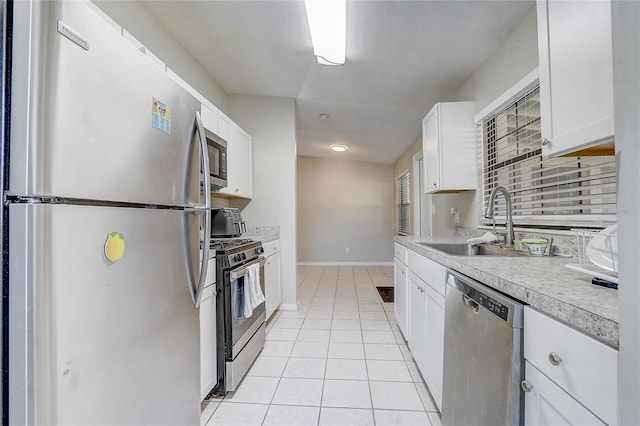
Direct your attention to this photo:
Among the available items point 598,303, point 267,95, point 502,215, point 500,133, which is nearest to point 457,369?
point 598,303

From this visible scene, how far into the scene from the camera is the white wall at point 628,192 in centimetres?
45

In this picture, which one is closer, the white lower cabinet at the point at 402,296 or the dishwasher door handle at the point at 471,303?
the dishwasher door handle at the point at 471,303

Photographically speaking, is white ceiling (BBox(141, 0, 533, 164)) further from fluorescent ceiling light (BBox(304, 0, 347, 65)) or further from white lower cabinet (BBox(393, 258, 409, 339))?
white lower cabinet (BBox(393, 258, 409, 339))

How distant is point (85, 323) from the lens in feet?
2.24

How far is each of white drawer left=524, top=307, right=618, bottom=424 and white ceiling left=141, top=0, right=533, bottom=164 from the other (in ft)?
6.22

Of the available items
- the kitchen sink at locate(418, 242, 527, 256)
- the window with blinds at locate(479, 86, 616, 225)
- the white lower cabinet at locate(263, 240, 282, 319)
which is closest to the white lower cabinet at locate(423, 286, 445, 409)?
the kitchen sink at locate(418, 242, 527, 256)

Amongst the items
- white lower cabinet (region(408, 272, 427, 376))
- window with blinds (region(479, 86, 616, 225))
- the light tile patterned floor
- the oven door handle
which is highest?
window with blinds (region(479, 86, 616, 225))

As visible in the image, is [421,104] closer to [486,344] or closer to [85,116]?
[486,344]

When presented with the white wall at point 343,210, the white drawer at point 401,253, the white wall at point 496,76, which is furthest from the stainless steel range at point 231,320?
the white wall at point 343,210

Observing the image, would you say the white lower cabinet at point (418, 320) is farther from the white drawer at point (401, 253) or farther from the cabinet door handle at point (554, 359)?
the cabinet door handle at point (554, 359)

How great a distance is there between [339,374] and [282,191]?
210 centimetres

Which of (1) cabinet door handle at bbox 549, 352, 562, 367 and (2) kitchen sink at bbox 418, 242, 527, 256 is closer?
(1) cabinet door handle at bbox 549, 352, 562, 367

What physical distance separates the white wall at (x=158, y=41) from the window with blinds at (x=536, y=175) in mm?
2559

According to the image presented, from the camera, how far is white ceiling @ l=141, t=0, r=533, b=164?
73.9 inches
